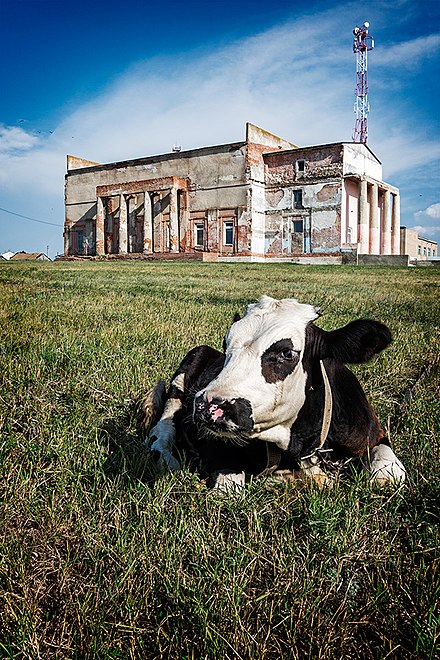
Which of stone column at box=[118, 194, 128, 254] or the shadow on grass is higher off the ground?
stone column at box=[118, 194, 128, 254]

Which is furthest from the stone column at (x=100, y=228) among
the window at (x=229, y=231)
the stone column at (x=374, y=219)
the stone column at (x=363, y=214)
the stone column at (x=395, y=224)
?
the stone column at (x=395, y=224)

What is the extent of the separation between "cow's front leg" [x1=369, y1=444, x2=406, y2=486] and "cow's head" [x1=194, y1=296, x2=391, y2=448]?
466 millimetres

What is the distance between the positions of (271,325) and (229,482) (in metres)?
0.80

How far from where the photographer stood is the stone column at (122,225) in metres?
45.8

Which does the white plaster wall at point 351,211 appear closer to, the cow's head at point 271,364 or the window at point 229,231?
the window at point 229,231

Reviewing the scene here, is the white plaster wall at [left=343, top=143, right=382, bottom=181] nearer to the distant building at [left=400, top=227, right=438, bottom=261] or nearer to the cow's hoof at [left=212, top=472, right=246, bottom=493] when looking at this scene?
the distant building at [left=400, top=227, right=438, bottom=261]

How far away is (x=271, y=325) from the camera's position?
296 cm

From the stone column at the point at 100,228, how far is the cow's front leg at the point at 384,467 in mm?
46549

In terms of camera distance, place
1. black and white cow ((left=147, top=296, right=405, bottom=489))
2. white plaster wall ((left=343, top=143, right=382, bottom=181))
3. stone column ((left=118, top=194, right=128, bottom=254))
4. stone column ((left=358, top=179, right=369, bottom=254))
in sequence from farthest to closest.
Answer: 1. stone column ((left=118, top=194, right=128, bottom=254))
2. stone column ((left=358, top=179, right=369, bottom=254))
3. white plaster wall ((left=343, top=143, right=382, bottom=181))
4. black and white cow ((left=147, top=296, right=405, bottom=489))

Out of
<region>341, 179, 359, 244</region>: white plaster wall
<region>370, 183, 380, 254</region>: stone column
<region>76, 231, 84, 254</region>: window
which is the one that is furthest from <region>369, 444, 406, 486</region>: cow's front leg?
<region>76, 231, 84, 254</region>: window

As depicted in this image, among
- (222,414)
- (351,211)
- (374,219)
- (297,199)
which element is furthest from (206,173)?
(222,414)

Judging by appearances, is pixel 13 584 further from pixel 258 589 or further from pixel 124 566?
pixel 258 589

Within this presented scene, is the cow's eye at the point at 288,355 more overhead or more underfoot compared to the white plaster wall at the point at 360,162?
more underfoot

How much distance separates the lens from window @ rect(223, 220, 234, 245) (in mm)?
42531
